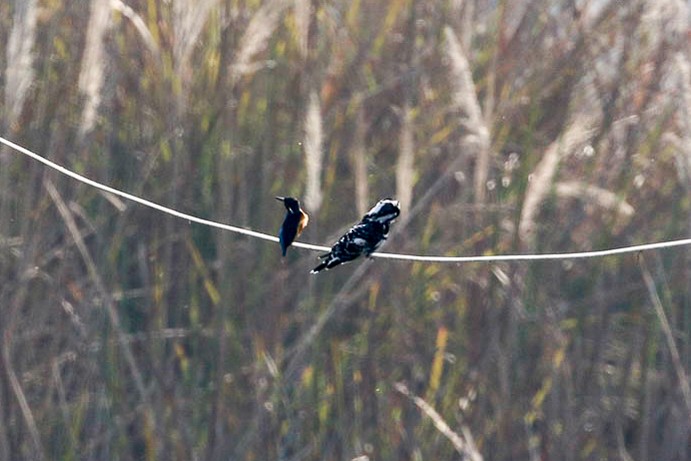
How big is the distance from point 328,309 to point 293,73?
27.3 inches

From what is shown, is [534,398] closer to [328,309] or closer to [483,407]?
[483,407]

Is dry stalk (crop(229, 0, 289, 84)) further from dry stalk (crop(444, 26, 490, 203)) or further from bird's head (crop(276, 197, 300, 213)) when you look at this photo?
bird's head (crop(276, 197, 300, 213))

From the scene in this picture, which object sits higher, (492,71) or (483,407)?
(492,71)

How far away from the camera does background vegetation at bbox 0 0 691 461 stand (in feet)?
12.6

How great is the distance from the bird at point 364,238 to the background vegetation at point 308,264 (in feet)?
2.56

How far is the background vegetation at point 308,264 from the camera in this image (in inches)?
151

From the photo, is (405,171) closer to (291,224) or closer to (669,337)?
(291,224)

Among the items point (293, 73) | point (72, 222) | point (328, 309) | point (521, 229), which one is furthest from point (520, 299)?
point (72, 222)

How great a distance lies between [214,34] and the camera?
4.15 metres

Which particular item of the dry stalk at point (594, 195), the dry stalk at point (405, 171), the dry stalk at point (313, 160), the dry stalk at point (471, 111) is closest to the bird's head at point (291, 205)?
the dry stalk at point (313, 160)

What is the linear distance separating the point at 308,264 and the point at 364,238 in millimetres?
1156

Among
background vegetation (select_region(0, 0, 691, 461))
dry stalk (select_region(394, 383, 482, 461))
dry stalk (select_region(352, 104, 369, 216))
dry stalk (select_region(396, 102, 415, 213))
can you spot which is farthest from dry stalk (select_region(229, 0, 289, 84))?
dry stalk (select_region(394, 383, 482, 461))

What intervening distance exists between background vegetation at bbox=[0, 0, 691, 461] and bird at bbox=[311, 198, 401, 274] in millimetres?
780

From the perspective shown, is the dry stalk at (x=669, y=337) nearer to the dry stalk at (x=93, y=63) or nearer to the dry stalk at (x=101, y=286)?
the dry stalk at (x=101, y=286)
